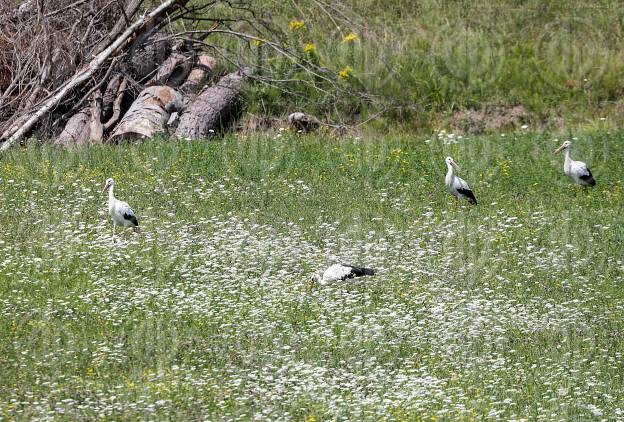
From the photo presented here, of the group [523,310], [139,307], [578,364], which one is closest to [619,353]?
[578,364]

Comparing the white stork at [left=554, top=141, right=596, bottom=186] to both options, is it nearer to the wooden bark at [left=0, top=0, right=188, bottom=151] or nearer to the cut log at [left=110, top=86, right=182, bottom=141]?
the cut log at [left=110, top=86, right=182, bottom=141]

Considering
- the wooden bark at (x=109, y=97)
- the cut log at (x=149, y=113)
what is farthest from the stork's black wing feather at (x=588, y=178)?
the wooden bark at (x=109, y=97)

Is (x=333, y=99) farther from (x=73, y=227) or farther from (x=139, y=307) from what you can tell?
(x=139, y=307)

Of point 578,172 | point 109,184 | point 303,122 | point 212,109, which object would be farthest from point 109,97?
point 578,172

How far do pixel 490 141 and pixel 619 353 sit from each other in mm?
9512

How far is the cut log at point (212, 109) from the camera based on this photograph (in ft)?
69.6

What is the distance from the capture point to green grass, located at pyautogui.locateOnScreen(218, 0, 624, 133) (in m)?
22.9

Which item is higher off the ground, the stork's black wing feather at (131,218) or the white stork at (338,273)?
the white stork at (338,273)

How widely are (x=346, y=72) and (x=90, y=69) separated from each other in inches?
200

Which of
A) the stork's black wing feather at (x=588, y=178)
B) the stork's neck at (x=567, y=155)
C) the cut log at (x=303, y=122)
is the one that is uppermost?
the stork's neck at (x=567, y=155)

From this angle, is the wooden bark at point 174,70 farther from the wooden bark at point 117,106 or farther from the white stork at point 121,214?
the white stork at point 121,214

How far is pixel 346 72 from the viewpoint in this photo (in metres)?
22.5

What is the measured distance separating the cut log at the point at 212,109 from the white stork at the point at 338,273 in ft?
25.8

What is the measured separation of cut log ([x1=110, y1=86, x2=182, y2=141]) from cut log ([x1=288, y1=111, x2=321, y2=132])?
A: 2.24 m
